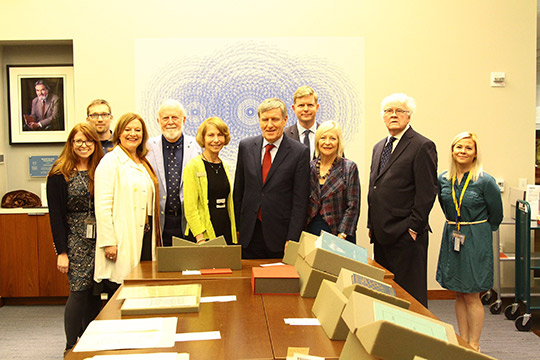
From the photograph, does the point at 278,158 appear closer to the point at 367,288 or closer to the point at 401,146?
the point at 401,146

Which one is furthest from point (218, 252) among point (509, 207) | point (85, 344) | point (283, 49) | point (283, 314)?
point (509, 207)

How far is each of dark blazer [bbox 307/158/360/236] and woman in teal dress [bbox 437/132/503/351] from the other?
2.63ft

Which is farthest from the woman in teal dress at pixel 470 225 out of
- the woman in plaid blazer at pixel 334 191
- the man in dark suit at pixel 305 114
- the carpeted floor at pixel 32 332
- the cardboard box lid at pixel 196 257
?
the carpeted floor at pixel 32 332

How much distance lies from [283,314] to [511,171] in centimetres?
389

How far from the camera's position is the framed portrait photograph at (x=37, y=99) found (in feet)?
17.3

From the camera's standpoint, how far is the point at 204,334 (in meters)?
1.79

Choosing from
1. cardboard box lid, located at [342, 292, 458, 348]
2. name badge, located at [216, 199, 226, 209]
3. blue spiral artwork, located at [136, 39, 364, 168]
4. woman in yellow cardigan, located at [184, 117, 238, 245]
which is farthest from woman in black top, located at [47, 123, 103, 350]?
cardboard box lid, located at [342, 292, 458, 348]

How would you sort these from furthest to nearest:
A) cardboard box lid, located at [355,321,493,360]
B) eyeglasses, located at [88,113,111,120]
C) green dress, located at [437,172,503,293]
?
eyeglasses, located at [88,113,111,120]
green dress, located at [437,172,503,293]
cardboard box lid, located at [355,321,493,360]

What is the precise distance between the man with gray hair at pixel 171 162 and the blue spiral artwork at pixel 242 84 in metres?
1.22

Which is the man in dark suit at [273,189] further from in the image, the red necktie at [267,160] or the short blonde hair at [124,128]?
the short blonde hair at [124,128]

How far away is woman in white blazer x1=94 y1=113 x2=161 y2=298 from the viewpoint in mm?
3148

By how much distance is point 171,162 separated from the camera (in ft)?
12.0

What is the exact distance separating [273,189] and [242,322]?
1.48 m

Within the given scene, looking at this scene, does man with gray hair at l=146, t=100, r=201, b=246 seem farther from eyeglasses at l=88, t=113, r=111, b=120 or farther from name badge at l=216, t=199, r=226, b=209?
eyeglasses at l=88, t=113, r=111, b=120
